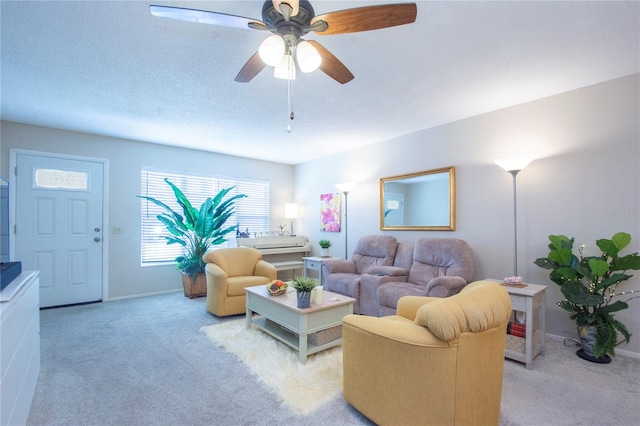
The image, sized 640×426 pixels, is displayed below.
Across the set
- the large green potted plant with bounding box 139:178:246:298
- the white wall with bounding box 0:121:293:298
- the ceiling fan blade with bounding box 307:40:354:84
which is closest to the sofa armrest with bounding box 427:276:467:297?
the ceiling fan blade with bounding box 307:40:354:84

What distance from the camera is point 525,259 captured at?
3.17 meters

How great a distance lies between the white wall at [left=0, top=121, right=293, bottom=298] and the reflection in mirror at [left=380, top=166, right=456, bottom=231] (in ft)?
10.9

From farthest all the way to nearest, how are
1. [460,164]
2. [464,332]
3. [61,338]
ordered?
[460,164] < [61,338] < [464,332]

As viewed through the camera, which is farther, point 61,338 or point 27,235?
point 27,235

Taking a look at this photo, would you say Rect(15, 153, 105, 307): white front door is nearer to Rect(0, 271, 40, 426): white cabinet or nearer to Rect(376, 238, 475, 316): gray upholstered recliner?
Rect(0, 271, 40, 426): white cabinet

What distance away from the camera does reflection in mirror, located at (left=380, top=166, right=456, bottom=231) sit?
12.6ft

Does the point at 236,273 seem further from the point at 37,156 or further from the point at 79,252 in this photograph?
the point at 37,156

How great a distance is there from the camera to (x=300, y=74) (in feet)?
8.62

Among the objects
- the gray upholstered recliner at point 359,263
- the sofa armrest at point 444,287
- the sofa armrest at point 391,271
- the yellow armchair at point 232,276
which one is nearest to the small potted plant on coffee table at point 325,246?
the gray upholstered recliner at point 359,263

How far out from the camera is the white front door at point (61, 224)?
12.9 ft

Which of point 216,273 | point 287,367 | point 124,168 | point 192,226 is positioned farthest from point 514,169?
point 124,168

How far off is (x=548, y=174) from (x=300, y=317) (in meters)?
2.88

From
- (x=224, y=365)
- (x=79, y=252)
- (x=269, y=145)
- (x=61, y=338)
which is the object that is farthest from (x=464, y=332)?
(x=79, y=252)

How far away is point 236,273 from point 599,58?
4.41m
